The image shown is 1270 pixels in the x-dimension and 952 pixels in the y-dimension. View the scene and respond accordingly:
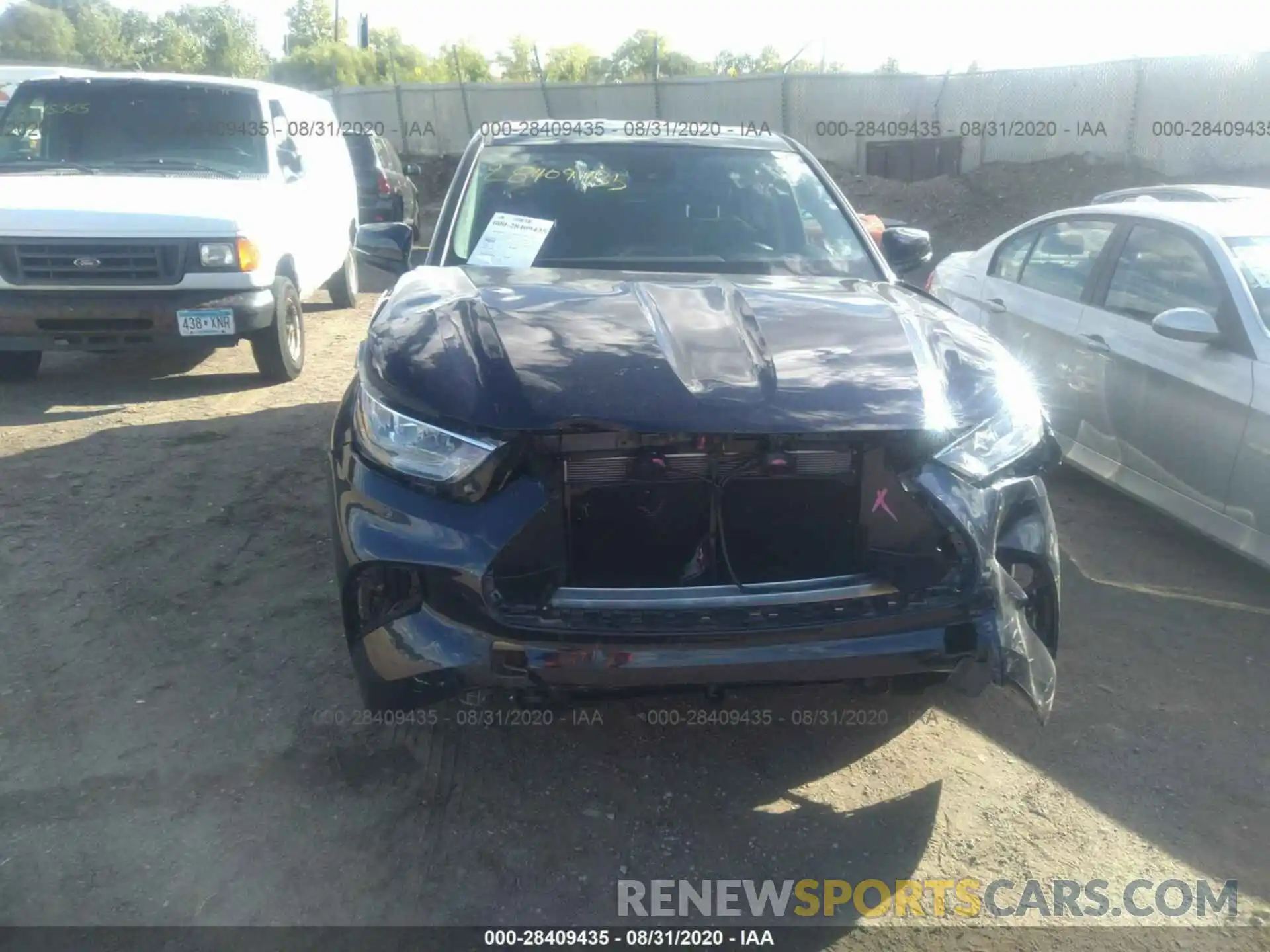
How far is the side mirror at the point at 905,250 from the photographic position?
4465 millimetres

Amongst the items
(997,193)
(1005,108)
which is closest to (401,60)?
(1005,108)

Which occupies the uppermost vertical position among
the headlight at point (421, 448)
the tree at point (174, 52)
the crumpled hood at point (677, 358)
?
the tree at point (174, 52)

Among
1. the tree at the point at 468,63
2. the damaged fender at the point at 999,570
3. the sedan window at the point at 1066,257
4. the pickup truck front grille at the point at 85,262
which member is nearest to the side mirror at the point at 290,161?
the pickup truck front grille at the point at 85,262

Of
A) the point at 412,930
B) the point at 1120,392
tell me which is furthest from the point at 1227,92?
the point at 412,930

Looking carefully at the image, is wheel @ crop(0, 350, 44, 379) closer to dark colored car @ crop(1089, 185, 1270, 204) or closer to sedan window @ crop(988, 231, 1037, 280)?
sedan window @ crop(988, 231, 1037, 280)

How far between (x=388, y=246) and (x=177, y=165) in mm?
3727

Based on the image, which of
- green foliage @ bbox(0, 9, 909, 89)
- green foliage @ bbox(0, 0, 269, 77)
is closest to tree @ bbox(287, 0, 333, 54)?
green foliage @ bbox(0, 9, 909, 89)

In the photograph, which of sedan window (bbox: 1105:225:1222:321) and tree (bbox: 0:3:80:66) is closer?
sedan window (bbox: 1105:225:1222:321)

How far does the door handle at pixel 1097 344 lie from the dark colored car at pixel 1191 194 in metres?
1.21

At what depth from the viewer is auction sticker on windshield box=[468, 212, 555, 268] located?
154 inches

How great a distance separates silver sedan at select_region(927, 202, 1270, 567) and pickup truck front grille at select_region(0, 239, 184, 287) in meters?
4.91

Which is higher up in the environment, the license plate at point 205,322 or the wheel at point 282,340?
the license plate at point 205,322

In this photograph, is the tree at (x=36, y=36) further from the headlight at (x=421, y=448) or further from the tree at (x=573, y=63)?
the headlight at (x=421, y=448)

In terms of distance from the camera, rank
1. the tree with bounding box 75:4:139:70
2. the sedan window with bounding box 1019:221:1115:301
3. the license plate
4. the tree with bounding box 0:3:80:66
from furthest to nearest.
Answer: the tree with bounding box 75:4:139:70, the tree with bounding box 0:3:80:66, the license plate, the sedan window with bounding box 1019:221:1115:301
